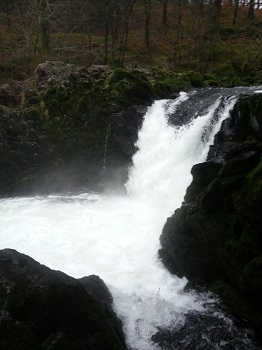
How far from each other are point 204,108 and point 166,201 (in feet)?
9.21

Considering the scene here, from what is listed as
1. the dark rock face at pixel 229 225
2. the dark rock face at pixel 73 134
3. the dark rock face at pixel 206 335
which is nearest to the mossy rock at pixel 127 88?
the dark rock face at pixel 73 134

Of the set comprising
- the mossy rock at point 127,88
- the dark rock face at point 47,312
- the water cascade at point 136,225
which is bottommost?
the water cascade at point 136,225

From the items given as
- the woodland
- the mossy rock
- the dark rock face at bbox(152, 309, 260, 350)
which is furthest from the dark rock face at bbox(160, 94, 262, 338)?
the woodland

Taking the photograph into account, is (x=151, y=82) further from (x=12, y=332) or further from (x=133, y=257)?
(x=12, y=332)

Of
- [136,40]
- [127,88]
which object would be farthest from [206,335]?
[136,40]

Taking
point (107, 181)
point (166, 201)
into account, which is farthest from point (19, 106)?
point (166, 201)

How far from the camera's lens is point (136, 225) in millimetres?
8609

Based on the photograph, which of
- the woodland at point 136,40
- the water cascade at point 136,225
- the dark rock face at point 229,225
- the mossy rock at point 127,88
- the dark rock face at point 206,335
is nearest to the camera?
the dark rock face at point 206,335

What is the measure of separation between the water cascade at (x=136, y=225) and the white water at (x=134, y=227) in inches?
0.6

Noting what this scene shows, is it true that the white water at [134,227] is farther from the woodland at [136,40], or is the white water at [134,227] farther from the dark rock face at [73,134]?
the woodland at [136,40]

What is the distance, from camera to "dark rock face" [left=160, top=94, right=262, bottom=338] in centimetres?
533

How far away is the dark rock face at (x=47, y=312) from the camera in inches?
171

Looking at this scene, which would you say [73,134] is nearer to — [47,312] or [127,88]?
[127,88]

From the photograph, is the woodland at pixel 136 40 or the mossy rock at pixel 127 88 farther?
the woodland at pixel 136 40
